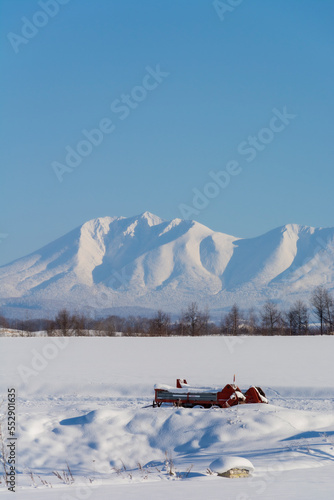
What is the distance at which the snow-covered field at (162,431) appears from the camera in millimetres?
7750

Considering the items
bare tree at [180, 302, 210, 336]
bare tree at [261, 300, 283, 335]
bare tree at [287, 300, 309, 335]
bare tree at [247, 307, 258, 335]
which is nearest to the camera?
bare tree at [180, 302, 210, 336]

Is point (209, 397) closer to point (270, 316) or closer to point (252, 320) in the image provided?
point (270, 316)

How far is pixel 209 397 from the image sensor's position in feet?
51.8

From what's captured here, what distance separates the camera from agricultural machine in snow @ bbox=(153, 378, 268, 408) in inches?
605

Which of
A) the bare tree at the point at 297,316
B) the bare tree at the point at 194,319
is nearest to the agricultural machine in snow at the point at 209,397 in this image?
the bare tree at the point at 194,319

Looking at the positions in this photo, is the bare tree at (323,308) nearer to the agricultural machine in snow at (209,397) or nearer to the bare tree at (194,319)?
the bare tree at (194,319)

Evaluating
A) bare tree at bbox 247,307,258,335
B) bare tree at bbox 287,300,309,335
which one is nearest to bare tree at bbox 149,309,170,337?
bare tree at bbox 247,307,258,335

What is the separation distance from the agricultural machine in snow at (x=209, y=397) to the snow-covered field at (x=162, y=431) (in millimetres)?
756

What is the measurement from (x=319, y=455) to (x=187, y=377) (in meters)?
14.7

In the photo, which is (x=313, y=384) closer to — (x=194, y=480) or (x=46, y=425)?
(x=46, y=425)

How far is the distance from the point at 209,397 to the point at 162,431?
233 centimetres

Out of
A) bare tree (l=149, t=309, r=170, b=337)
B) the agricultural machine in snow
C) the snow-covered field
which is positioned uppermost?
bare tree (l=149, t=309, r=170, b=337)

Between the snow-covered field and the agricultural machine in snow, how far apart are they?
76 centimetres

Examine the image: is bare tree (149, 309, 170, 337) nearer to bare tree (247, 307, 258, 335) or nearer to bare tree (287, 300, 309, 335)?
bare tree (247, 307, 258, 335)
